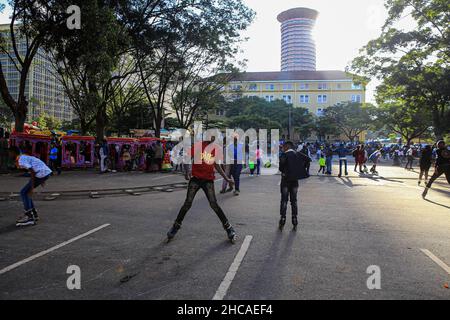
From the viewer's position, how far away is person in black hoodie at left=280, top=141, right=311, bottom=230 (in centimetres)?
645

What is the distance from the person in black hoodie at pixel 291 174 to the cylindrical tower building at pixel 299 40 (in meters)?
144

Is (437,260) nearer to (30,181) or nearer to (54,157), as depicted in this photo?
(30,181)

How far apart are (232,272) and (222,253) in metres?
0.77

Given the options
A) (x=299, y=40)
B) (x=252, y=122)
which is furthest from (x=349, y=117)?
(x=299, y=40)

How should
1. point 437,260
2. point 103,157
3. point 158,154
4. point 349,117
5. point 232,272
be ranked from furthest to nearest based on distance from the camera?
point 349,117 < point 158,154 < point 103,157 < point 437,260 < point 232,272

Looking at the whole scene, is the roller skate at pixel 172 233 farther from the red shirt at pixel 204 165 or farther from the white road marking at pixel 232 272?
the white road marking at pixel 232 272

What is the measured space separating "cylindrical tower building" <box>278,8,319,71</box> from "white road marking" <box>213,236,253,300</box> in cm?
14582

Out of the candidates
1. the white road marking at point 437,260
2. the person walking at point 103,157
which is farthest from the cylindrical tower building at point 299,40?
the white road marking at point 437,260

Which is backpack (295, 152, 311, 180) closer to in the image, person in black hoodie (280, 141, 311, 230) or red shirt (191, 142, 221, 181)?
person in black hoodie (280, 141, 311, 230)

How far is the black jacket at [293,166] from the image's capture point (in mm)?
6445

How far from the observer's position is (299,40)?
145m

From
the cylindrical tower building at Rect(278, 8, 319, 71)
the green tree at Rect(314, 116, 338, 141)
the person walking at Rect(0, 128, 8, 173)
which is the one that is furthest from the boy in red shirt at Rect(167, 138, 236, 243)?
the cylindrical tower building at Rect(278, 8, 319, 71)

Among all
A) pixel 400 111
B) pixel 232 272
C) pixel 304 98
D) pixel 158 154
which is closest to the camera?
pixel 232 272
